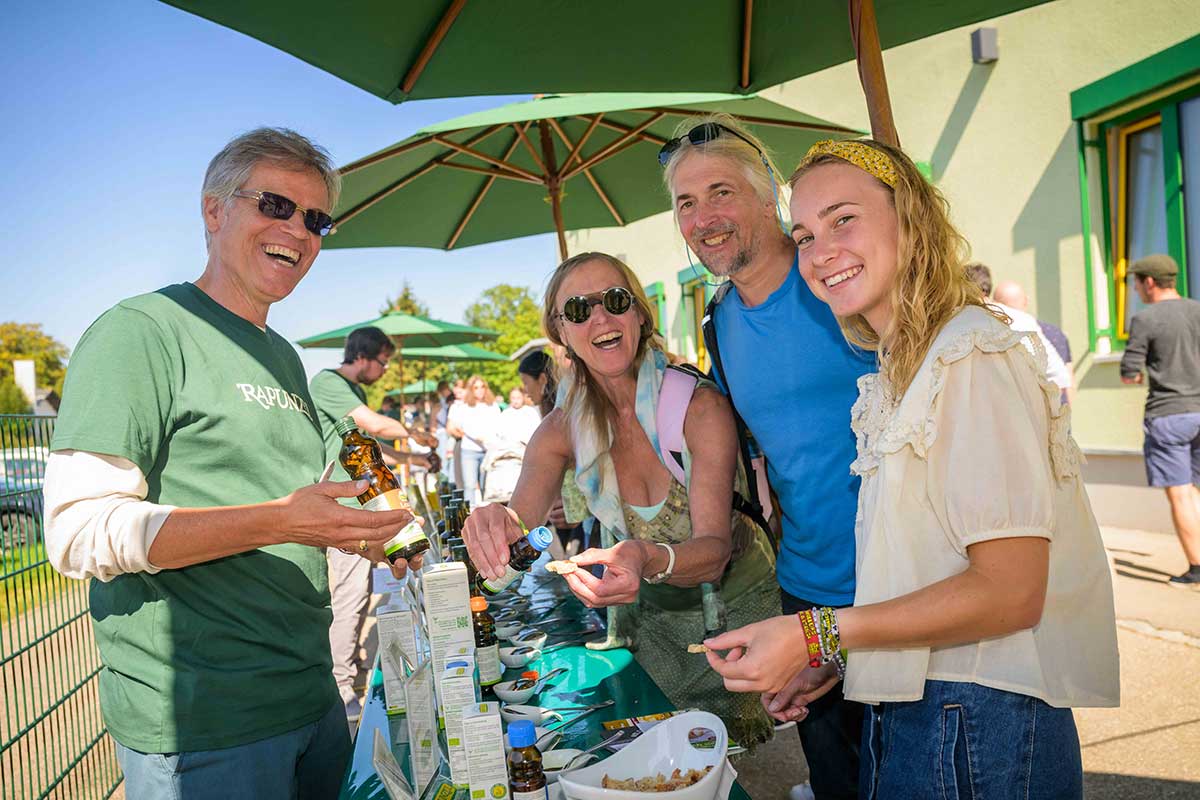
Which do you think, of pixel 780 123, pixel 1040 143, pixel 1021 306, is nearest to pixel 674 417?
pixel 780 123

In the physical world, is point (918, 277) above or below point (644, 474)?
above

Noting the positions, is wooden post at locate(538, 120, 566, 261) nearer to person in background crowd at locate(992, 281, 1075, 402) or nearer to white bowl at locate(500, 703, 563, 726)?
person in background crowd at locate(992, 281, 1075, 402)

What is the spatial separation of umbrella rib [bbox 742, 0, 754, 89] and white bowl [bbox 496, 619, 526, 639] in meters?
2.59

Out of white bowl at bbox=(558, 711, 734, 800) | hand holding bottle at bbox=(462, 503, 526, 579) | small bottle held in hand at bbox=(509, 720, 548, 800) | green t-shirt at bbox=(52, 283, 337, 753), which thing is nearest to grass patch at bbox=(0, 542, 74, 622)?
green t-shirt at bbox=(52, 283, 337, 753)

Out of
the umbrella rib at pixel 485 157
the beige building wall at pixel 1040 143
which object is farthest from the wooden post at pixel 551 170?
the beige building wall at pixel 1040 143

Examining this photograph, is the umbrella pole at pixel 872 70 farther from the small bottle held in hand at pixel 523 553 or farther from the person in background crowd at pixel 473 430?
the person in background crowd at pixel 473 430

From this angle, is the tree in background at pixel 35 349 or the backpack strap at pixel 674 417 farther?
the tree in background at pixel 35 349

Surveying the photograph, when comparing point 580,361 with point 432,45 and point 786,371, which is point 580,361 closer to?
point 786,371

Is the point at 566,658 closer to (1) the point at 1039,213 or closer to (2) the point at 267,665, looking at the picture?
(2) the point at 267,665

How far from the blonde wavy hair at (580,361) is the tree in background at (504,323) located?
27.5m

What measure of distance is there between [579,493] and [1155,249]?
6.95 metres

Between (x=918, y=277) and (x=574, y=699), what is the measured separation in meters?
1.48

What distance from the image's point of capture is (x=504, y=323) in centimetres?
4228

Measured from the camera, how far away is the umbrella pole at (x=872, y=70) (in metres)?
2.40
